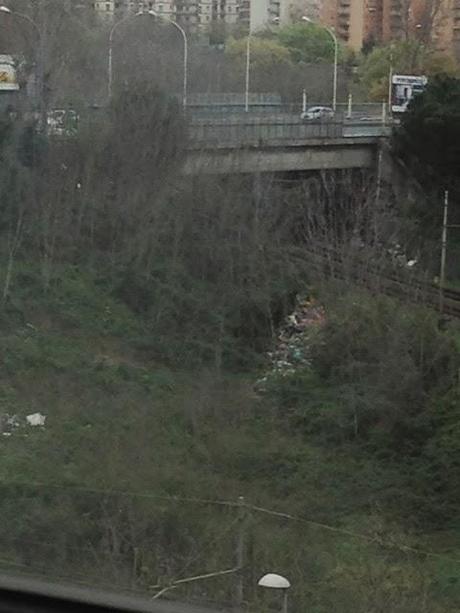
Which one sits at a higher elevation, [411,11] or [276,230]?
[411,11]

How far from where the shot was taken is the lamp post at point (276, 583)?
1.27 metres

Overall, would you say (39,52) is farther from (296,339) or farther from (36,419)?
(36,419)

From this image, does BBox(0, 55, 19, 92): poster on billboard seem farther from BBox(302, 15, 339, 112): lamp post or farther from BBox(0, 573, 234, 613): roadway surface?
BBox(0, 573, 234, 613): roadway surface

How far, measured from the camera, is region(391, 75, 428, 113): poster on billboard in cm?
664

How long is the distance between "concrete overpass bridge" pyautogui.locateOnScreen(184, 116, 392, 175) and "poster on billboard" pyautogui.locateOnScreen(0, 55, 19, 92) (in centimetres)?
99

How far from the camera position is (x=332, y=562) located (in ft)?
5.71

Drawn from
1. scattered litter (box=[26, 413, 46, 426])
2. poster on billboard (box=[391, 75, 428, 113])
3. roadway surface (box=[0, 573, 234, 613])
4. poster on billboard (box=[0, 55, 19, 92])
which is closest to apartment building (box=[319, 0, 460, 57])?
poster on billboard (box=[391, 75, 428, 113])

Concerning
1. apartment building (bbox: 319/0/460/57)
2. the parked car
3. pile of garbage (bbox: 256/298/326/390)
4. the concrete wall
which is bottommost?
pile of garbage (bbox: 256/298/326/390)

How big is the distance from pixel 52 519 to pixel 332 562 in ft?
1.48

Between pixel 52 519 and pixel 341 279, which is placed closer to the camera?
pixel 52 519

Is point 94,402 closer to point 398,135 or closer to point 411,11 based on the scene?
point 398,135

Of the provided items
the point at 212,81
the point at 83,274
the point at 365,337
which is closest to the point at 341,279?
the point at 365,337

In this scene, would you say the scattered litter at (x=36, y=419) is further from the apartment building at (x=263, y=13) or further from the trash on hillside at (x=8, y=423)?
the apartment building at (x=263, y=13)

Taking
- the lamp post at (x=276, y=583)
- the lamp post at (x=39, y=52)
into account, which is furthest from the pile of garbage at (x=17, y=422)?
the lamp post at (x=276, y=583)
